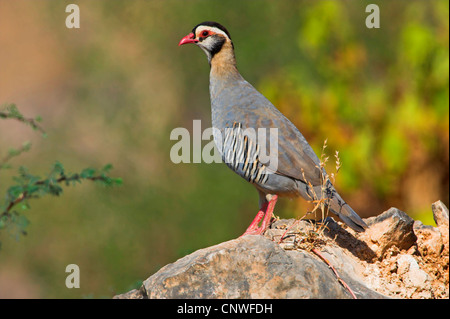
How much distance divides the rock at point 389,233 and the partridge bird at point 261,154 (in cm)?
20

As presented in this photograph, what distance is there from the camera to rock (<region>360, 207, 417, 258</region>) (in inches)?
188

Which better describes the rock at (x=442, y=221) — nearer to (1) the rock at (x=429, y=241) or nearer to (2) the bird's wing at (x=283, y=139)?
(1) the rock at (x=429, y=241)

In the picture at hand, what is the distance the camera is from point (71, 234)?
33.4 feet

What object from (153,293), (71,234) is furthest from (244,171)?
(71,234)

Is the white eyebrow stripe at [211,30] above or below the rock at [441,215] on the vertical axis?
above

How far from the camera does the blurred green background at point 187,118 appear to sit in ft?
27.0

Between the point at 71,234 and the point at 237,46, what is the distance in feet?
13.5

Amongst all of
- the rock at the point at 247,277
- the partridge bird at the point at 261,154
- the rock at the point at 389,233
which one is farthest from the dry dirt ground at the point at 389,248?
the rock at the point at 247,277

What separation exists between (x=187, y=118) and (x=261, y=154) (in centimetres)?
652

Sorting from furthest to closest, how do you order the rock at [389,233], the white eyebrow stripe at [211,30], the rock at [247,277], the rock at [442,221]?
the white eyebrow stripe at [211,30], the rock at [442,221], the rock at [389,233], the rock at [247,277]

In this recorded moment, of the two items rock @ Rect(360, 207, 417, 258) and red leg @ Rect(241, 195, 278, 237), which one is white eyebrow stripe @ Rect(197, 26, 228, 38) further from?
rock @ Rect(360, 207, 417, 258)

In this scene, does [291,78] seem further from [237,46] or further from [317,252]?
[317,252]

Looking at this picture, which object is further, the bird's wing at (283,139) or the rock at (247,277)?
the bird's wing at (283,139)

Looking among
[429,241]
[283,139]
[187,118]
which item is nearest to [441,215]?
[429,241]
